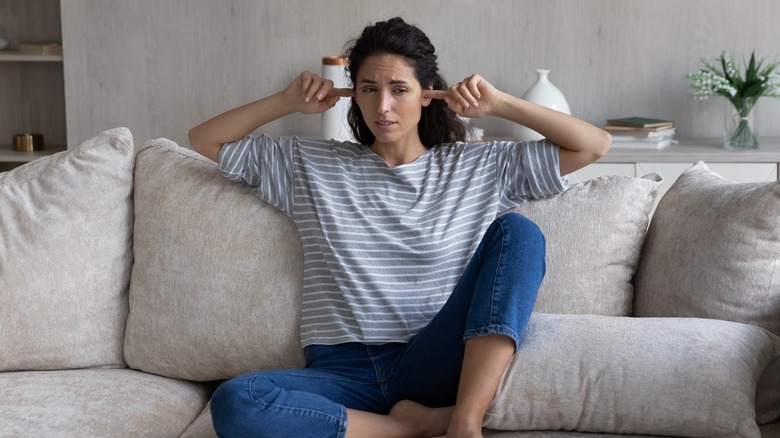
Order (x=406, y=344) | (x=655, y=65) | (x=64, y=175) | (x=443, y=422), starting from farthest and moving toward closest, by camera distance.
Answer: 1. (x=655, y=65)
2. (x=64, y=175)
3. (x=406, y=344)
4. (x=443, y=422)

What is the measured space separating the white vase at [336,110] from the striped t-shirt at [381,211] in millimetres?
1299

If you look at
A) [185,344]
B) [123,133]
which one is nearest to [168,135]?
[123,133]

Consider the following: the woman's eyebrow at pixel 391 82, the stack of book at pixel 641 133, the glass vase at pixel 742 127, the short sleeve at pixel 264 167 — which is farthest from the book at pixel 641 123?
the short sleeve at pixel 264 167

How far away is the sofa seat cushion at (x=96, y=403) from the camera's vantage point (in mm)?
1887

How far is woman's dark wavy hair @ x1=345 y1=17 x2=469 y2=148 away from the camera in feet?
6.98

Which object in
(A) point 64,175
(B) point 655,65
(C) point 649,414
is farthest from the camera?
(B) point 655,65

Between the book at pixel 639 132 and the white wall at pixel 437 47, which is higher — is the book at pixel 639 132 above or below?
below

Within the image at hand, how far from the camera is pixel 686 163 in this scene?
3.40 m

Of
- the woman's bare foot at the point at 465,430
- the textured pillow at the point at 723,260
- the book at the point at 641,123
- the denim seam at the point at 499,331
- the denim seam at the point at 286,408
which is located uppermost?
the book at the point at 641,123

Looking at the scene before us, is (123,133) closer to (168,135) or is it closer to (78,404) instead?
(78,404)

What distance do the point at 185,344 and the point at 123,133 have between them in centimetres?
52

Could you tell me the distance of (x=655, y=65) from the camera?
3.82 metres

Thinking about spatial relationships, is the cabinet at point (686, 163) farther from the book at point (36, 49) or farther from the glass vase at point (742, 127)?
the book at point (36, 49)

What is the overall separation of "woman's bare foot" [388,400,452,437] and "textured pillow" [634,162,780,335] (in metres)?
0.49
